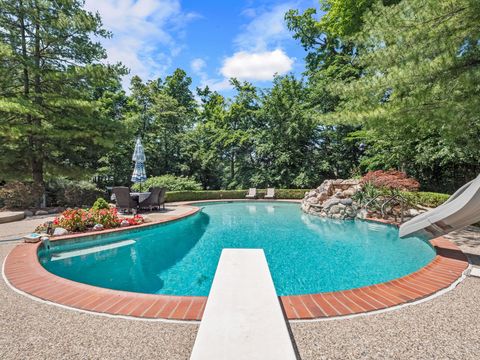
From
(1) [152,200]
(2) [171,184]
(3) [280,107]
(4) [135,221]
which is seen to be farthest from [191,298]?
(3) [280,107]

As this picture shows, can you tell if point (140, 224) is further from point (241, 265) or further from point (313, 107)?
point (313, 107)

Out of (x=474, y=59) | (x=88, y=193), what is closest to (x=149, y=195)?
(x=88, y=193)

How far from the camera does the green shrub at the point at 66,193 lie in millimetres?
11789

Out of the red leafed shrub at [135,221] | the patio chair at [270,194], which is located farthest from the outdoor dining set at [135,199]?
the patio chair at [270,194]

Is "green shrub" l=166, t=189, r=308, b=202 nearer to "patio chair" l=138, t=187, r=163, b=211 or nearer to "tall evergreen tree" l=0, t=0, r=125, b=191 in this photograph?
"patio chair" l=138, t=187, r=163, b=211

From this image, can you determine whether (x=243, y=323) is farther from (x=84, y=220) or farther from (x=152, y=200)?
(x=152, y=200)

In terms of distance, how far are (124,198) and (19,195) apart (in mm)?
4415

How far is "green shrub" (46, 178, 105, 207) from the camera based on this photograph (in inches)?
464

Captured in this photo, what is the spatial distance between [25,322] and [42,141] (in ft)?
37.8

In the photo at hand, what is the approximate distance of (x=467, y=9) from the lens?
496 centimetres

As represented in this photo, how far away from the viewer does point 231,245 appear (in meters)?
6.64

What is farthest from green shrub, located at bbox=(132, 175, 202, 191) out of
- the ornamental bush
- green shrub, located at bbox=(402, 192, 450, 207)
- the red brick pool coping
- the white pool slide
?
A: the white pool slide

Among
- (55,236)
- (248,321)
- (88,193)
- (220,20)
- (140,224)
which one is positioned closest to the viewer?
(248,321)

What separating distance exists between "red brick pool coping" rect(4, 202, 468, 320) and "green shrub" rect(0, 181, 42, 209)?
325 inches
